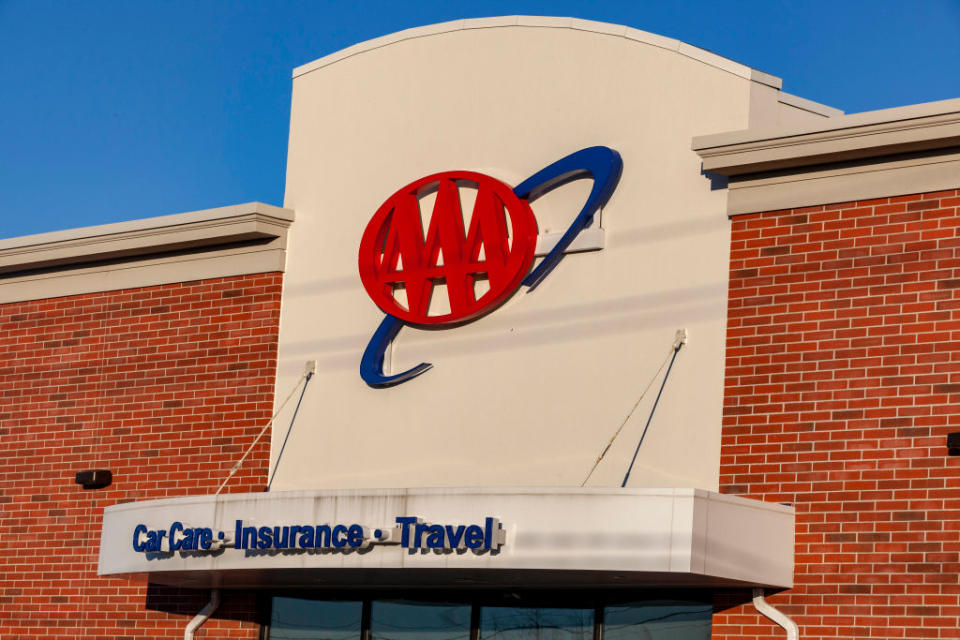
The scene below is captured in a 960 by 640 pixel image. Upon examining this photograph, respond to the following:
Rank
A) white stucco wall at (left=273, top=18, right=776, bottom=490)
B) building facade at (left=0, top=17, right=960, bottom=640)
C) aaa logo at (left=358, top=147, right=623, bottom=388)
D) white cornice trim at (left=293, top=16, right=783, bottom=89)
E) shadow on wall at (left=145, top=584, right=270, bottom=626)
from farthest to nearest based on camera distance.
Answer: shadow on wall at (left=145, top=584, right=270, bottom=626) < aaa logo at (left=358, top=147, right=623, bottom=388) < white cornice trim at (left=293, top=16, right=783, bottom=89) < white stucco wall at (left=273, top=18, right=776, bottom=490) < building facade at (left=0, top=17, right=960, bottom=640)

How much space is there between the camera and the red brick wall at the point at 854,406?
46.4 ft

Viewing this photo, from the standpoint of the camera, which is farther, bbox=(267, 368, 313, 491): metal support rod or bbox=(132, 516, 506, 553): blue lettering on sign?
bbox=(267, 368, 313, 491): metal support rod

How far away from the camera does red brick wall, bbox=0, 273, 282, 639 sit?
19062mm

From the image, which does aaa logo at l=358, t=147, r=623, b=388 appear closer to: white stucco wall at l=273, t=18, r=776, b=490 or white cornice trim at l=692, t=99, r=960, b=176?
white stucco wall at l=273, t=18, r=776, b=490

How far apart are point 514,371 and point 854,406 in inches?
155

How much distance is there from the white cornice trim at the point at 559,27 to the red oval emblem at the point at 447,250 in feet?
6.33

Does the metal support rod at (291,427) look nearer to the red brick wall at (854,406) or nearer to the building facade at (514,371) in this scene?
the building facade at (514,371)

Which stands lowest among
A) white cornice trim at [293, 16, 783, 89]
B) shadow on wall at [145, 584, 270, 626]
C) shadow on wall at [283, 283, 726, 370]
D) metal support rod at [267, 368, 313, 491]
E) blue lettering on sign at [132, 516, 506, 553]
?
shadow on wall at [145, 584, 270, 626]

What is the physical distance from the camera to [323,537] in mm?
15344

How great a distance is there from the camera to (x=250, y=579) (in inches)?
684

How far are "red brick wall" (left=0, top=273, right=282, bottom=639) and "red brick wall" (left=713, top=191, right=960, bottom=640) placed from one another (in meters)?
6.56

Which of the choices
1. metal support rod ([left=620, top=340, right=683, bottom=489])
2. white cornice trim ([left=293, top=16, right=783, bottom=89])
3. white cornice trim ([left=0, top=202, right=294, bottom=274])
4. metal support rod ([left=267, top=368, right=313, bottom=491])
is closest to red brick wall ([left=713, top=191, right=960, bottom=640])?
metal support rod ([left=620, top=340, right=683, bottom=489])

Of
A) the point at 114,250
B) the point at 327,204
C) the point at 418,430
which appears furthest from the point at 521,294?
the point at 114,250

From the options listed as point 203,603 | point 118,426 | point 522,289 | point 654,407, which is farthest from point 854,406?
point 118,426
